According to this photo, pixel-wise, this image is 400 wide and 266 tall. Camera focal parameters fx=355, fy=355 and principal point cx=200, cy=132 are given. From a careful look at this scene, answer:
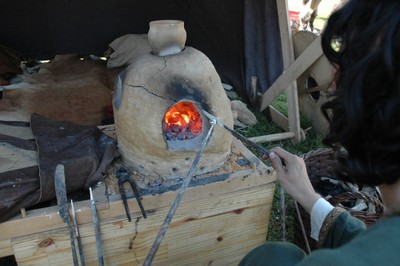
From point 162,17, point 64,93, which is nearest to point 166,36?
point 64,93

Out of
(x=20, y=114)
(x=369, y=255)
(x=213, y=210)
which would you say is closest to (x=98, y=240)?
(x=213, y=210)

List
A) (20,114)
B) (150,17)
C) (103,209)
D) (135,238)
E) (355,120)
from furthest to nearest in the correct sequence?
1. (150,17)
2. (20,114)
3. (135,238)
4. (103,209)
5. (355,120)

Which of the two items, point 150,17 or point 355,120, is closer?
point 355,120

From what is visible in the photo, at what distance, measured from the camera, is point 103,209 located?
63.4 inches

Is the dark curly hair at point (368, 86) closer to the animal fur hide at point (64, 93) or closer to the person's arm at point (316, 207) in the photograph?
the person's arm at point (316, 207)

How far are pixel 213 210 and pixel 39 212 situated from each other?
0.83 metres

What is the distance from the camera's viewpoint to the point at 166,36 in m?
1.70

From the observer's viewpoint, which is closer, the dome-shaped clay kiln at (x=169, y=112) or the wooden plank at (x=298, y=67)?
the dome-shaped clay kiln at (x=169, y=112)

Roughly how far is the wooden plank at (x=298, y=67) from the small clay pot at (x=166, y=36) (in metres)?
1.78

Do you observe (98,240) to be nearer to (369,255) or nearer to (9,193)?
(9,193)

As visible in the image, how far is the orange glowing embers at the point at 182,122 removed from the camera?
1.77 m

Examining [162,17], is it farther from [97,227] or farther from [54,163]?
[97,227]

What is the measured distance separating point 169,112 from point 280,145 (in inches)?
73.1

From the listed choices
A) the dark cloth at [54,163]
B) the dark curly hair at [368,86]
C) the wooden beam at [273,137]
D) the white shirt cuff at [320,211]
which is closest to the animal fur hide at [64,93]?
the dark cloth at [54,163]
